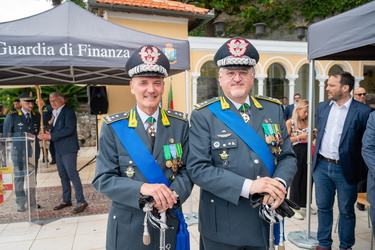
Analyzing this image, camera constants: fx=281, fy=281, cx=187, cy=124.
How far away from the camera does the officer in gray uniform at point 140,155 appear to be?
1711mm

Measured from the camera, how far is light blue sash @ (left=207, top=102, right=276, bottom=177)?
1.78m

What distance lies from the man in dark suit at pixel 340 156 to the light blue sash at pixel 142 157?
2103 millimetres

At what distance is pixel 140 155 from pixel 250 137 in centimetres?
70

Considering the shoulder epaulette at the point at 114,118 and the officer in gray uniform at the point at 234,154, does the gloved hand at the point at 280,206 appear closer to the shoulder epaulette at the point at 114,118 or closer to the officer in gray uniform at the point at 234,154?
the officer in gray uniform at the point at 234,154

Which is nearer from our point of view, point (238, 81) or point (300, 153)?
point (238, 81)

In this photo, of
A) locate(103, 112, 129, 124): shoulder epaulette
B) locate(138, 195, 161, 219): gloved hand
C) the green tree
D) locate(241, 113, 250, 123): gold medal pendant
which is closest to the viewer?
locate(138, 195, 161, 219): gloved hand

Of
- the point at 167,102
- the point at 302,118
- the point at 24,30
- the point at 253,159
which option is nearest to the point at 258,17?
A: the point at 167,102

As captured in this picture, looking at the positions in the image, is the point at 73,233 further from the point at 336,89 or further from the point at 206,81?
the point at 206,81

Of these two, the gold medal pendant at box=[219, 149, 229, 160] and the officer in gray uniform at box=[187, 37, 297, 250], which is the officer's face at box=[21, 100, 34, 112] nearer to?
the officer in gray uniform at box=[187, 37, 297, 250]

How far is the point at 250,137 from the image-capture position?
1792 millimetres

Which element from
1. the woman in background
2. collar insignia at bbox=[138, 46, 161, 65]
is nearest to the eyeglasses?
collar insignia at bbox=[138, 46, 161, 65]

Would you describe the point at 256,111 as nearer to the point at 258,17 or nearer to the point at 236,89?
the point at 236,89

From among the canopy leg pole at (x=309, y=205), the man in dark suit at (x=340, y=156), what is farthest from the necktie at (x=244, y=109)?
the canopy leg pole at (x=309, y=205)

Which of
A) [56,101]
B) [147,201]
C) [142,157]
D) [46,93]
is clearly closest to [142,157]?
[142,157]
